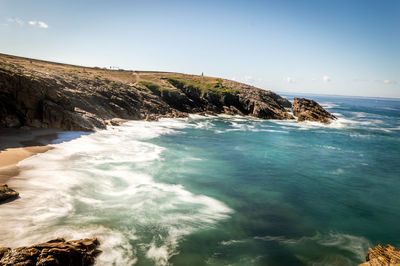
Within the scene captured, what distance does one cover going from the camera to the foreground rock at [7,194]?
12.4 metres

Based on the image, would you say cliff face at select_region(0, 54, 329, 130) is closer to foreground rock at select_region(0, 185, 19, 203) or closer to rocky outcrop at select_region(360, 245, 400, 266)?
foreground rock at select_region(0, 185, 19, 203)

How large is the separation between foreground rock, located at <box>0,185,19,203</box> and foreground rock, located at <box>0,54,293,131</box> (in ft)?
52.9

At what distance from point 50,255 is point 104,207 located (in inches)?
251

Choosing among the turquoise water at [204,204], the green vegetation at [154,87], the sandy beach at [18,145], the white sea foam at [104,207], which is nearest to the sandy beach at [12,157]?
the sandy beach at [18,145]

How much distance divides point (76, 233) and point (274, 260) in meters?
9.65

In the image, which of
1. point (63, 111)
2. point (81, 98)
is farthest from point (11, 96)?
point (81, 98)

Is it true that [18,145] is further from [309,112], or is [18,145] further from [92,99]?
[309,112]

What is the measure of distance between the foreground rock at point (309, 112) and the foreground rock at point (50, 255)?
6470 centimetres

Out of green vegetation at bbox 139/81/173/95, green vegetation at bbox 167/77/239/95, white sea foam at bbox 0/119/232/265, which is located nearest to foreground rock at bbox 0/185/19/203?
white sea foam at bbox 0/119/232/265

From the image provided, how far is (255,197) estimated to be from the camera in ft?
57.0

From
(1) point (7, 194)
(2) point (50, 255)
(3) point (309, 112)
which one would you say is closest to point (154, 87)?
(3) point (309, 112)

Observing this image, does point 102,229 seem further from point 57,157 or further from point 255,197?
point 57,157

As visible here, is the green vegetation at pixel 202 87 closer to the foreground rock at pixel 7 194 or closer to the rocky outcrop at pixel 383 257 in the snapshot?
the foreground rock at pixel 7 194

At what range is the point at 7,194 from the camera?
1267 centimetres
